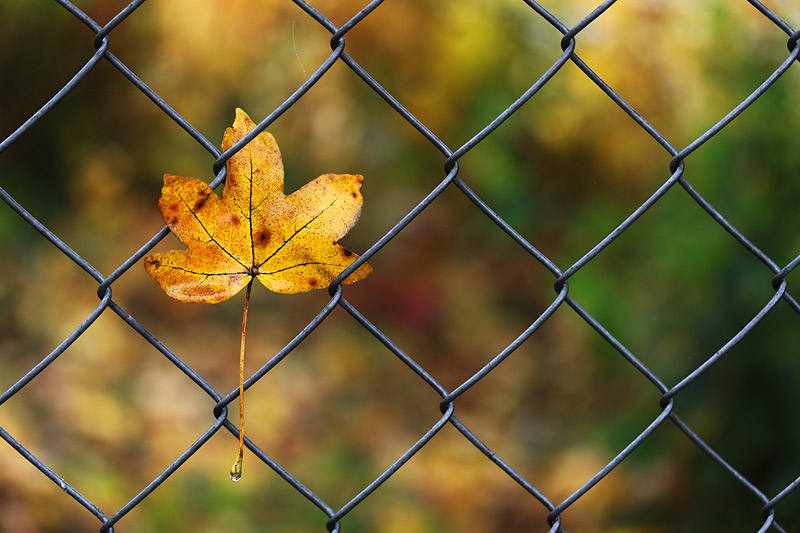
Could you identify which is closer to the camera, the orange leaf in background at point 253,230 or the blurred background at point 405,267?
the orange leaf in background at point 253,230

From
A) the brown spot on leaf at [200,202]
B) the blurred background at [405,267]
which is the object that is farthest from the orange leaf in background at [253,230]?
the blurred background at [405,267]

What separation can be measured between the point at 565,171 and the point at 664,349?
1430 mm

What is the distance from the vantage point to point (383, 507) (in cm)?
223

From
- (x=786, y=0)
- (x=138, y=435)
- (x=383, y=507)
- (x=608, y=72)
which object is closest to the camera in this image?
(x=786, y=0)

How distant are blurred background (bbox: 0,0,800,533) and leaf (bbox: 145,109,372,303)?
1196 millimetres

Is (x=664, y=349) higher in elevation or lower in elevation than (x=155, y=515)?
lower

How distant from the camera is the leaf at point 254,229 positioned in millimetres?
715

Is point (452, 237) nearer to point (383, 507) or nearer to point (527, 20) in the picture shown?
point (527, 20)

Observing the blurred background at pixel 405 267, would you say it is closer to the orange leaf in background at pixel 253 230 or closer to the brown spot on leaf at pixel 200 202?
the orange leaf in background at pixel 253 230

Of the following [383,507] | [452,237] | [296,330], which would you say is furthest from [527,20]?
[383,507]

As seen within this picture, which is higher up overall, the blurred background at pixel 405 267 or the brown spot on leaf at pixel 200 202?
the blurred background at pixel 405 267

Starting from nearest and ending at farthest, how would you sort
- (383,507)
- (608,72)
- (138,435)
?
(383,507), (138,435), (608,72)

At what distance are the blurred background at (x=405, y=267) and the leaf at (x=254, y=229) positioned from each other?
1.20 m

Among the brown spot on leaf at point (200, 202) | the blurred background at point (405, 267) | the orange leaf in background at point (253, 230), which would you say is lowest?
the orange leaf in background at point (253, 230)
